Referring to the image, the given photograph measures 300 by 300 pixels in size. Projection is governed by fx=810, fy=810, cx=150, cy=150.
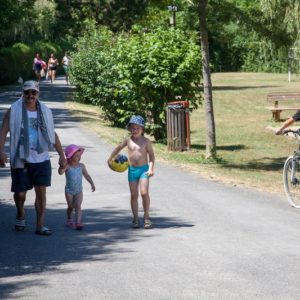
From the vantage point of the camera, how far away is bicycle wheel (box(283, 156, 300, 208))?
1121 cm

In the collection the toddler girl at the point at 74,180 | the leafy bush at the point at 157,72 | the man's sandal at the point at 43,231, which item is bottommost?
the man's sandal at the point at 43,231

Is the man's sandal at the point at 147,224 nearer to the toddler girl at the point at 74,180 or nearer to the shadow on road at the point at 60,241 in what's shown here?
the shadow on road at the point at 60,241

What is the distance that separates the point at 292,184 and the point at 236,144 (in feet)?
35.5

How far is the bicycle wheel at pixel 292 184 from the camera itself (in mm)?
11211

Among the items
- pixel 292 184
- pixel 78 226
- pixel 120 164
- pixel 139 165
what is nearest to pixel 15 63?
pixel 292 184

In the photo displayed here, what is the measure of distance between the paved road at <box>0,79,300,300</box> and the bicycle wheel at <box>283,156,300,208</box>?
0.18 meters

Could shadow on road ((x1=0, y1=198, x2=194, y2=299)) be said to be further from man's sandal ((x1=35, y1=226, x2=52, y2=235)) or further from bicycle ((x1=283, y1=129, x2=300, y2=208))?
bicycle ((x1=283, y1=129, x2=300, y2=208))

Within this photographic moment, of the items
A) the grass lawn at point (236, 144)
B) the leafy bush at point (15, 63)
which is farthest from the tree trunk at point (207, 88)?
the leafy bush at point (15, 63)

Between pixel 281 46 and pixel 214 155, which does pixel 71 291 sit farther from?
pixel 281 46

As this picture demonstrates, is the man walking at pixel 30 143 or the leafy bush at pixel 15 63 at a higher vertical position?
the leafy bush at pixel 15 63

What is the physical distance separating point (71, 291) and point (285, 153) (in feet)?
49.0

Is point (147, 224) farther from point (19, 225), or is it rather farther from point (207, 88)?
point (207, 88)

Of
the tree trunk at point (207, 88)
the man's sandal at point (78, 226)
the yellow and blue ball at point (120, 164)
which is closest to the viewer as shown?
the man's sandal at point (78, 226)

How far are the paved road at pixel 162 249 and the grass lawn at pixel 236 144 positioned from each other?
7.73ft
